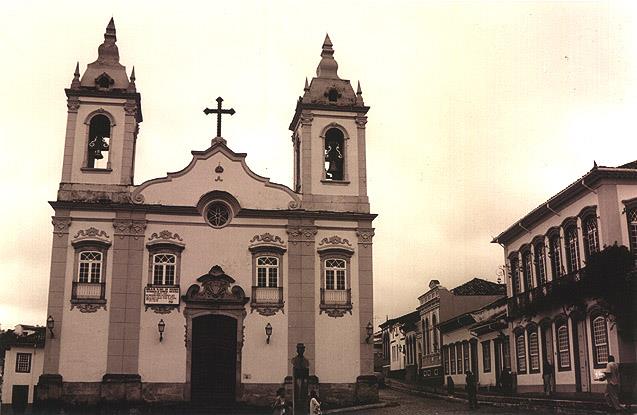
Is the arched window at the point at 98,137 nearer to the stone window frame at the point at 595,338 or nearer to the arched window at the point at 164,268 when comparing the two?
the arched window at the point at 164,268

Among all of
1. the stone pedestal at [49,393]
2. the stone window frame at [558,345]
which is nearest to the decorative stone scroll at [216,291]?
the stone pedestal at [49,393]

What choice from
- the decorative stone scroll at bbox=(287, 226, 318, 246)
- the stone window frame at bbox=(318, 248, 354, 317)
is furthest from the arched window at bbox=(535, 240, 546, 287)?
the decorative stone scroll at bbox=(287, 226, 318, 246)

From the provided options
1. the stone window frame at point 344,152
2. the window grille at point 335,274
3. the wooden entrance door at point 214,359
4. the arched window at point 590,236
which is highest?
the stone window frame at point 344,152

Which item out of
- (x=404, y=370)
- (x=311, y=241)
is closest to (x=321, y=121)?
(x=311, y=241)

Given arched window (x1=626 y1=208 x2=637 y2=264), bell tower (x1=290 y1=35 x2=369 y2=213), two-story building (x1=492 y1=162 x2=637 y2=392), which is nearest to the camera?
arched window (x1=626 y1=208 x2=637 y2=264)

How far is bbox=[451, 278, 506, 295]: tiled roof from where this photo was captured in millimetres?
57312

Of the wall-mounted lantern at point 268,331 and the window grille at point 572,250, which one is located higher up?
the window grille at point 572,250

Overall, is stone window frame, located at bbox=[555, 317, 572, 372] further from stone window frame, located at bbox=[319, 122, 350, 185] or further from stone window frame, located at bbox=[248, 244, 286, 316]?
stone window frame, located at bbox=[248, 244, 286, 316]

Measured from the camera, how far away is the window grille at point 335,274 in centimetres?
3225

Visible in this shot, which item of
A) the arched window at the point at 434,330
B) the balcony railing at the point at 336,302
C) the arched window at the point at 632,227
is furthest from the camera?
the arched window at the point at 434,330

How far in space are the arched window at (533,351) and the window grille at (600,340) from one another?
20.8ft

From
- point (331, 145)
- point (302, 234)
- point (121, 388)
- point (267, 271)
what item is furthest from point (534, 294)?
point (121, 388)

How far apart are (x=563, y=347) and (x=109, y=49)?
2302cm

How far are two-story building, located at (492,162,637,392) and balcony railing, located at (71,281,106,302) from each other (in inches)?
716
